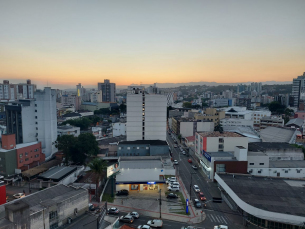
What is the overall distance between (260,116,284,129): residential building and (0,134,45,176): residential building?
60.0 m

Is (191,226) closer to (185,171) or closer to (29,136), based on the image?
(185,171)

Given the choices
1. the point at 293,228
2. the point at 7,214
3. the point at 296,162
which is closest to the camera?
the point at 7,214

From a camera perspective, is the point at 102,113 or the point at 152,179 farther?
the point at 102,113

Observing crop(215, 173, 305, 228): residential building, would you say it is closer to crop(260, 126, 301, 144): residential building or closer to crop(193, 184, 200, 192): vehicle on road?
crop(193, 184, 200, 192): vehicle on road

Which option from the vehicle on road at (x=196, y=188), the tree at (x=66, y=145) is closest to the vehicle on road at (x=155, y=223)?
the vehicle on road at (x=196, y=188)

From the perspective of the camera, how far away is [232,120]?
6319cm

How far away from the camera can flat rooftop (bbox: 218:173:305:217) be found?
1820cm

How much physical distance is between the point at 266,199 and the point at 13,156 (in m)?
31.6

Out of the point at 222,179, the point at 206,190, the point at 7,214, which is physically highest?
the point at 7,214

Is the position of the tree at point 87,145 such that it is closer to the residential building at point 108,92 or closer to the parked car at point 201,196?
the parked car at point 201,196

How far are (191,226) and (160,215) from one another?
10.2 ft

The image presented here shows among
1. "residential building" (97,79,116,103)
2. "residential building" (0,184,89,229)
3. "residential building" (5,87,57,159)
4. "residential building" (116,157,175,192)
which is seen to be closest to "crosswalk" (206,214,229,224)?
"residential building" (116,157,175,192)

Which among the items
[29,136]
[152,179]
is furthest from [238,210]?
[29,136]

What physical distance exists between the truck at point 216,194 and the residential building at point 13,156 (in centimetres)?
2614
